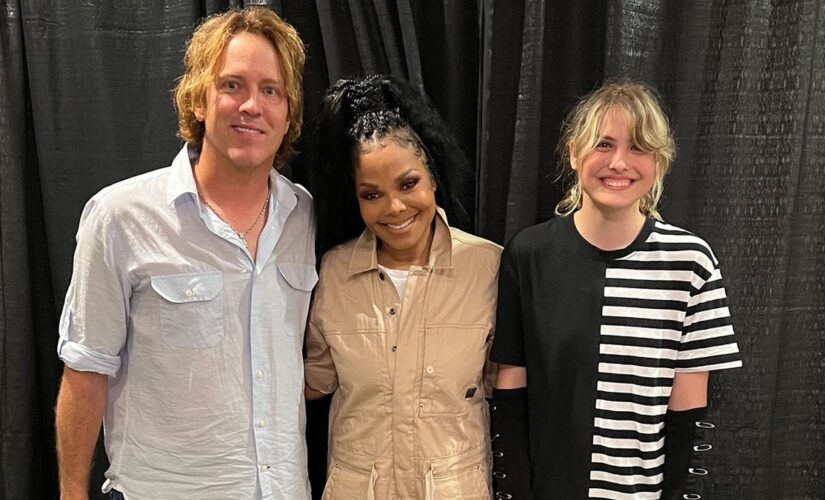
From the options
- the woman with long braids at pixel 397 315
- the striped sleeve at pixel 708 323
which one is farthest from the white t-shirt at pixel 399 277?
the striped sleeve at pixel 708 323

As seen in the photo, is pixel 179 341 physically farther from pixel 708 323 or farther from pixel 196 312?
pixel 708 323

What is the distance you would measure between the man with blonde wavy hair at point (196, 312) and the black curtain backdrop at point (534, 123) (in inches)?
13.8

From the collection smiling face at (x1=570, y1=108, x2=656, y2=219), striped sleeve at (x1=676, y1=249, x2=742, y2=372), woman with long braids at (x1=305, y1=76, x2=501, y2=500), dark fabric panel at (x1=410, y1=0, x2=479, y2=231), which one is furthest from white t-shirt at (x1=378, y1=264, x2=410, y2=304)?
striped sleeve at (x1=676, y1=249, x2=742, y2=372)

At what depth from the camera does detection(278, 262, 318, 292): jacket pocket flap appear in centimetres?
128

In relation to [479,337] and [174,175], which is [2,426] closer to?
[174,175]

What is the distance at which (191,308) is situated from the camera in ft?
3.90

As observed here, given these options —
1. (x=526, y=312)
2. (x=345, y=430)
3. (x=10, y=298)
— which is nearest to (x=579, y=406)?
(x=526, y=312)

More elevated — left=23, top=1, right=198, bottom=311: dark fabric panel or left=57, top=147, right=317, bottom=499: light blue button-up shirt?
left=23, top=1, right=198, bottom=311: dark fabric panel

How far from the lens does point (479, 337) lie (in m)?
1.31

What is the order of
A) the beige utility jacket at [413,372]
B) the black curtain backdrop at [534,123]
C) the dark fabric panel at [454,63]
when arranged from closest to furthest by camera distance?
the beige utility jacket at [413,372] < the black curtain backdrop at [534,123] < the dark fabric panel at [454,63]

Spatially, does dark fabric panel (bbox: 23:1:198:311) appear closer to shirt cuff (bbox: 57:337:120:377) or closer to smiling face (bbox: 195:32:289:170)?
smiling face (bbox: 195:32:289:170)

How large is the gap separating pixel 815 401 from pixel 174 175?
56.9 inches

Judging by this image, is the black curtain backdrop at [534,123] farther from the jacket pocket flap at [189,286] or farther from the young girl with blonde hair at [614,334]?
the jacket pocket flap at [189,286]

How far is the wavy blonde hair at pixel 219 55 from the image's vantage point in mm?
1214
